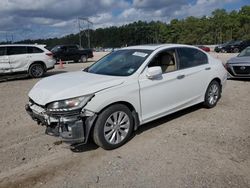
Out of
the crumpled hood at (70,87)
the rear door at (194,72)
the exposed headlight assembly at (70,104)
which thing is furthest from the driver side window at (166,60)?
the exposed headlight assembly at (70,104)

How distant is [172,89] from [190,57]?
Answer: 3.79 ft

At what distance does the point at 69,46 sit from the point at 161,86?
20794mm

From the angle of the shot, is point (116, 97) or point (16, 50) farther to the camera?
point (16, 50)

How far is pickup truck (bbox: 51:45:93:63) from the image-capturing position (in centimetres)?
2433

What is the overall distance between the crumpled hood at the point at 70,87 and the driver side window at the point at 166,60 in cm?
99

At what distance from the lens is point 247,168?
12.8ft

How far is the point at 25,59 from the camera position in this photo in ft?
43.2

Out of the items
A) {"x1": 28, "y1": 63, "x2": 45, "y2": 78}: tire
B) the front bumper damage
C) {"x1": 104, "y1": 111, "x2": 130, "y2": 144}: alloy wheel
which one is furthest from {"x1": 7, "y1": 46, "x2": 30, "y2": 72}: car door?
{"x1": 104, "y1": 111, "x2": 130, "y2": 144}: alloy wheel

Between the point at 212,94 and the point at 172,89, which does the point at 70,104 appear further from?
the point at 212,94

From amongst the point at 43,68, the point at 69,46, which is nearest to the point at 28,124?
the point at 43,68

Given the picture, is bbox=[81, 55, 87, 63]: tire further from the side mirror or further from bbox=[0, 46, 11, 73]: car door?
the side mirror

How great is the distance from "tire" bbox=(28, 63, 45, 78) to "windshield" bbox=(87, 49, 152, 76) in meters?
8.45

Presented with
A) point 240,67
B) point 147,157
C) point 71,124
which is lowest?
point 147,157

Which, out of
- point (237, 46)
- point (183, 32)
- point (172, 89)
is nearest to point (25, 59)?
point (172, 89)
